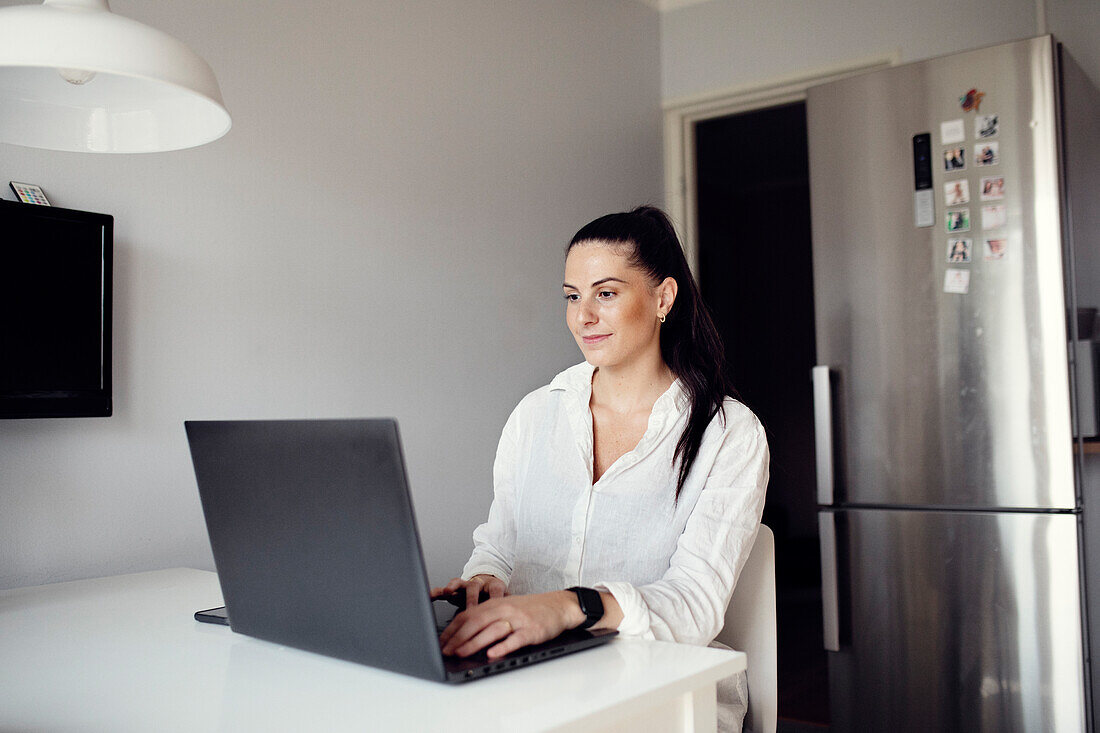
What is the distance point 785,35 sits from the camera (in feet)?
10.8

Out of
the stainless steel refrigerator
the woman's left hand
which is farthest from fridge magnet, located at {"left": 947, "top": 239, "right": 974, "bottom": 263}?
the woman's left hand

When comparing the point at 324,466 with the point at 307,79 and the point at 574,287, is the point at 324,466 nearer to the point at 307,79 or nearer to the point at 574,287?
the point at 574,287

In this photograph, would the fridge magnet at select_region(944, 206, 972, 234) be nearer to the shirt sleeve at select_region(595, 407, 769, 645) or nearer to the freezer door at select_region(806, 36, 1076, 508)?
the freezer door at select_region(806, 36, 1076, 508)

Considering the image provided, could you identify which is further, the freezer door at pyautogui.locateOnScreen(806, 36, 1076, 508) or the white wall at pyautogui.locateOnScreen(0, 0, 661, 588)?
the freezer door at pyautogui.locateOnScreen(806, 36, 1076, 508)

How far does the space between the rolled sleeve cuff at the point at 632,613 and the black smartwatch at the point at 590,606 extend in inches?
1.3

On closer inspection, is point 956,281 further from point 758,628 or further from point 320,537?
point 320,537

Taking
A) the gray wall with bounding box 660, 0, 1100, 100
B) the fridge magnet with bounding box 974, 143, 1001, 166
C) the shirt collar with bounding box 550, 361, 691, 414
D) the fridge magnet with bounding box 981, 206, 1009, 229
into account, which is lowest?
the shirt collar with bounding box 550, 361, 691, 414

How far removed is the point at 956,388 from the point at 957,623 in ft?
1.86

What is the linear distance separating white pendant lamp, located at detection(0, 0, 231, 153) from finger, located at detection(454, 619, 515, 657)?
0.65 metres

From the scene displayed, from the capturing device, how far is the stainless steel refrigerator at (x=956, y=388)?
6.89 ft

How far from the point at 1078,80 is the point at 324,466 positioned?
2.27m

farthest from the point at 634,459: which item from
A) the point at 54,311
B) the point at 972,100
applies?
the point at 972,100

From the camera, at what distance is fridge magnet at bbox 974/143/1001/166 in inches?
86.7

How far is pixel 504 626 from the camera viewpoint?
2.99 ft
